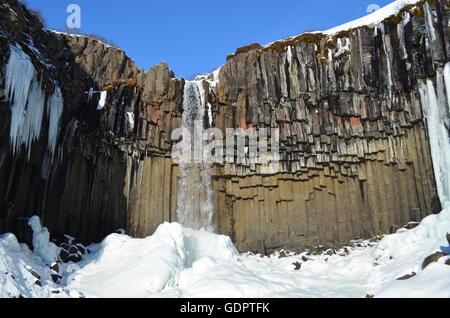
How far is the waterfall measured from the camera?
85.0ft

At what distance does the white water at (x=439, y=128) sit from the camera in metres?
20.7

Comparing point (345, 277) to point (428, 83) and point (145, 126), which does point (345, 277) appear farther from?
point (145, 126)

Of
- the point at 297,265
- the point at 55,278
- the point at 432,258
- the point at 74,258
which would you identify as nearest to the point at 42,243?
the point at 74,258

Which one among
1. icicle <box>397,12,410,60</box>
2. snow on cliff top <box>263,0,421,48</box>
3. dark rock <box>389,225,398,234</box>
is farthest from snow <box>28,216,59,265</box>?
icicle <box>397,12,410,60</box>

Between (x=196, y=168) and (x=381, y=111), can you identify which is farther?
(x=196, y=168)

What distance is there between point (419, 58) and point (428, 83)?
133 centimetres

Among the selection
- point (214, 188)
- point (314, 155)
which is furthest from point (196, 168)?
point (314, 155)

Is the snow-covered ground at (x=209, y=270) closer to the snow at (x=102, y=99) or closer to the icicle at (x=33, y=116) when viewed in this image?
the icicle at (x=33, y=116)

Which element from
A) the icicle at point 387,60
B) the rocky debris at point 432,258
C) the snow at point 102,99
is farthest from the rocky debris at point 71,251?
the icicle at point 387,60

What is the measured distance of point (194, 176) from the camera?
1036 inches

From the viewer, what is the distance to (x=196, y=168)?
1039 inches

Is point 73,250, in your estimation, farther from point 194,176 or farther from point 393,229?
point 393,229

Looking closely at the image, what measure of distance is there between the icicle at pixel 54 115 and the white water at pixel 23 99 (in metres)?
0.08
